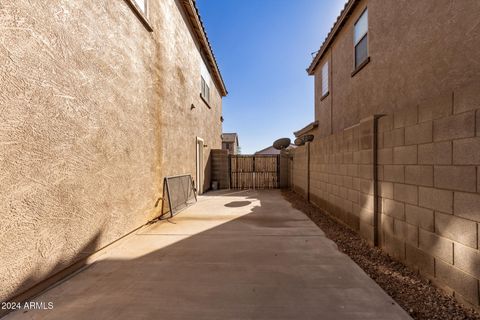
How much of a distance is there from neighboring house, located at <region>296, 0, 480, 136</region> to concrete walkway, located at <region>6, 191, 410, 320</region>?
92.7 inches

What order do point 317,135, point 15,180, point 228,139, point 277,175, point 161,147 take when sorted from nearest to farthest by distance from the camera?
point 15,180 < point 161,147 < point 317,135 < point 277,175 < point 228,139

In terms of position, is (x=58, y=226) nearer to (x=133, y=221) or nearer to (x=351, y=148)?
(x=133, y=221)

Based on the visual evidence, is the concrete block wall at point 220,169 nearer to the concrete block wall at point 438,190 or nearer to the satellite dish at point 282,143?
the satellite dish at point 282,143

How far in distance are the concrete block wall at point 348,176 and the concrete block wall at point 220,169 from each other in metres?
5.76

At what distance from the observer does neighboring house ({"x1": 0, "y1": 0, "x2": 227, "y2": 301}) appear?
6.78 ft

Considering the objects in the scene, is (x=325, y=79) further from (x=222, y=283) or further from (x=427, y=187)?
(x=222, y=283)

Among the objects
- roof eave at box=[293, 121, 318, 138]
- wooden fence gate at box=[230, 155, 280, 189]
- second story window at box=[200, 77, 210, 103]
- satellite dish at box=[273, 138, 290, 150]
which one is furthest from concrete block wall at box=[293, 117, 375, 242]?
second story window at box=[200, 77, 210, 103]

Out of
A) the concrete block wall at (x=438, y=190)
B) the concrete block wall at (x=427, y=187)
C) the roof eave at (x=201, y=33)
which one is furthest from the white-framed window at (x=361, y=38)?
the roof eave at (x=201, y=33)

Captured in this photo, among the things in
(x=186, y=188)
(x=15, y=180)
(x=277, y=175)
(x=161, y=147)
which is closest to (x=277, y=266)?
(x=15, y=180)

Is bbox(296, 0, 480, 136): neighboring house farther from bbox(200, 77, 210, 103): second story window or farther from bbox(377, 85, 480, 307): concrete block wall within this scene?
bbox(200, 77, 210, 103): second story window

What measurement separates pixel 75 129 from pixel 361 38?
753cm

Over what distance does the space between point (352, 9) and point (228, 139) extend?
2943 cm

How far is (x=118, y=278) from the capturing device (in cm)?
254

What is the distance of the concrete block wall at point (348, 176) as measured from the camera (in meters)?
3.52
